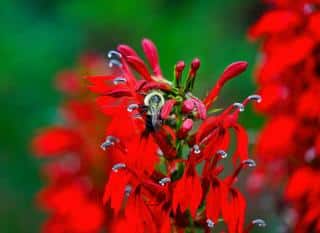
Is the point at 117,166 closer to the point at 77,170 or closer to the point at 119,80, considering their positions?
the point at 119,80

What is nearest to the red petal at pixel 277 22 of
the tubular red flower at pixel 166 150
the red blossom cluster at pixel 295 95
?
the red blossom cluster at pixel 295 95

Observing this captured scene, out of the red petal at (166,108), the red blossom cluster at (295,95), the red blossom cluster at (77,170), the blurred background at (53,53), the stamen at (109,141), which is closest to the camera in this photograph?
the red petal at (166,108)

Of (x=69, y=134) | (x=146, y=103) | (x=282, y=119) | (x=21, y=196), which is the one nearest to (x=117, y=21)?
(x=21, y=196)

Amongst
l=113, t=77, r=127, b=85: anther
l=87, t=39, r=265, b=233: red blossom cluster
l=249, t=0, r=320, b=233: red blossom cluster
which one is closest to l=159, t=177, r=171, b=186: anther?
l=87, t=39, r=265, b=233: red blossom cluster

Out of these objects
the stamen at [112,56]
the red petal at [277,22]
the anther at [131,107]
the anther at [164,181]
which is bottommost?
the anther at [164,181]

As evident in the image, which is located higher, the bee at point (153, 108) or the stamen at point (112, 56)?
the stamen at point (112, 56)

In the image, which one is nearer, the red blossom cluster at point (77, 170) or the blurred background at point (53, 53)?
the red blossom cluster at point (77, 170)

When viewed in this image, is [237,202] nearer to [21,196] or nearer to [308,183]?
[308,183]

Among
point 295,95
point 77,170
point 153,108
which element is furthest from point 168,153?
point 77,170

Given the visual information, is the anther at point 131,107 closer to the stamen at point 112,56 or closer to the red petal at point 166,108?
the red petal at point 166,108
